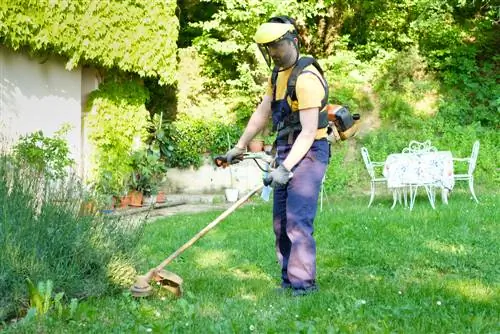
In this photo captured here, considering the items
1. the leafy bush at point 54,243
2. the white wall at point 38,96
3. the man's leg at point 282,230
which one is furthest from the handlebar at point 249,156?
the white wall at point 38,96

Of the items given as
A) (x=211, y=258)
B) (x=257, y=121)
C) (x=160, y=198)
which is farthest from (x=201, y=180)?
(x=257, y=121)

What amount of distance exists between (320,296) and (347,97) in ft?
31.0

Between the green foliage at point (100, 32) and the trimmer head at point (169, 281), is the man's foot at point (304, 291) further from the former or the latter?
the green foliage at point (100, 32)

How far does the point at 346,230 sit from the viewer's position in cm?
621

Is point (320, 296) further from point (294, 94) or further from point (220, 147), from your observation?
point (220, 147)

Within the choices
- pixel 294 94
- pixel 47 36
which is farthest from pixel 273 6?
pixel 294 94

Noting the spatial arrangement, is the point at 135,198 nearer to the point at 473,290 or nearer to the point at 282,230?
the point at 282,230

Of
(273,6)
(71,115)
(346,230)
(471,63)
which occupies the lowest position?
(346,230)

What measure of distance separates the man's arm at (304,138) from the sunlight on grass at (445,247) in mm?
2088

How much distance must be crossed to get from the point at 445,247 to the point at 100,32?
6.27 metres

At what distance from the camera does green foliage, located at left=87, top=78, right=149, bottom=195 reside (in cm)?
1028

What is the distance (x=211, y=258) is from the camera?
5.39 metres

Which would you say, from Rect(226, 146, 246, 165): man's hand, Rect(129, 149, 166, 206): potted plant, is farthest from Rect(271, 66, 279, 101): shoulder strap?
Rect(129, 149, 166, 206): potted plant

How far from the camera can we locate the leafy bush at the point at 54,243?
340 cm
